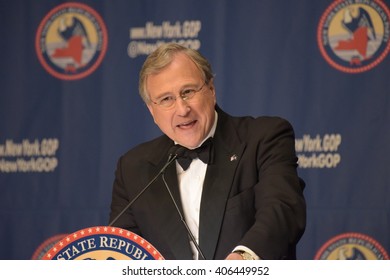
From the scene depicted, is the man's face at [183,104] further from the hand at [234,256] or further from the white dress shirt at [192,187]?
the hand at [234,256]

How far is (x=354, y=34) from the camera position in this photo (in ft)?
14.1

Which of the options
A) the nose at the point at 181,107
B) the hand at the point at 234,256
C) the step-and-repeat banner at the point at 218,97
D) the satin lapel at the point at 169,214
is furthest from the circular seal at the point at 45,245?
the hand at the point at 234,256

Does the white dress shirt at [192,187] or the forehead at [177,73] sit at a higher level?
the forehead at [177,73]

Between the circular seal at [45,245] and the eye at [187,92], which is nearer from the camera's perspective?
the eye at [187,92]

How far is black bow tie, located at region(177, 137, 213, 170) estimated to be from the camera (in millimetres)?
2861

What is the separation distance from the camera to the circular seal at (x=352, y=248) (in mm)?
4215

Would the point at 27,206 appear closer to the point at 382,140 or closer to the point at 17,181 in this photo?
the point at 17,181

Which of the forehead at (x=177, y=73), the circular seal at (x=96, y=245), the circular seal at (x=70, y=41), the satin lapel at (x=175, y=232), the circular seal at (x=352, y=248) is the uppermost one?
the circular seal at (x=70, y=41)

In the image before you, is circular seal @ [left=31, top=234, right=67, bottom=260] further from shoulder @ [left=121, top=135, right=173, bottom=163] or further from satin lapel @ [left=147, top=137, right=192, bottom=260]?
satin lapel @ [left=147, top=137, right=192, bottom=260]

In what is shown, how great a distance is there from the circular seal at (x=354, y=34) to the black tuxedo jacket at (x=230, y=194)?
1.53 metres

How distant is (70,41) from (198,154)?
2.28 m

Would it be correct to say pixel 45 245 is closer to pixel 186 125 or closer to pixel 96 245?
pixel 186 125

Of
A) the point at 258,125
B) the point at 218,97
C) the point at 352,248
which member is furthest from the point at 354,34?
the point at 258,125
